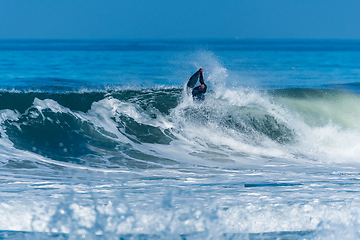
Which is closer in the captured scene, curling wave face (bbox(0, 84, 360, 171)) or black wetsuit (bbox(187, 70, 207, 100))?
curling wave face (bbox(0, 84, 360, 171))

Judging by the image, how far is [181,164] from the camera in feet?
23.6

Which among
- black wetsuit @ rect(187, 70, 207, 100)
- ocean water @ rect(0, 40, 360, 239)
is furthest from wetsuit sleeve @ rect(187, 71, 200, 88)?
ocean water @ rect(0, 40, 360, 239)

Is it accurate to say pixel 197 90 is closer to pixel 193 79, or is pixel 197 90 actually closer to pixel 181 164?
pixel 193 79

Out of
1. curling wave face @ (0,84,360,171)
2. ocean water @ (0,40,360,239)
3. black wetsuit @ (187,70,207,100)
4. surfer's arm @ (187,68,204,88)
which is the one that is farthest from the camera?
black wetsuit @ (187,70,207,100)

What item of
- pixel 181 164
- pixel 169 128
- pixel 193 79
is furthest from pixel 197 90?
pixel 181 164

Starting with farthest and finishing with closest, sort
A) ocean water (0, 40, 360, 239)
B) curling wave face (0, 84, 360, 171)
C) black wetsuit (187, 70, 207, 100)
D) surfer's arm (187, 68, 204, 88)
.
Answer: black wetsuit (187, 70, 207, 100) < surfer's arm (187, 68, 204, 88) < curling wave face (0, 84, 360, 171) < ocean water (0, 40, 360, 239)

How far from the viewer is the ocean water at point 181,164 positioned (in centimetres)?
409

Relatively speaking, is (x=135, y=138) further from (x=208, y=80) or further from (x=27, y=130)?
(x=208, y=80)

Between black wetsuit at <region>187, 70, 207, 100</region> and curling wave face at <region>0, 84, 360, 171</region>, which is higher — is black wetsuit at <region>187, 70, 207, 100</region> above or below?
above

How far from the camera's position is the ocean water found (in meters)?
4.09

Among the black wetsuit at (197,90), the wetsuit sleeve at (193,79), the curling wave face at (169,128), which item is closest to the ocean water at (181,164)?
the curling wave face at (169,128)

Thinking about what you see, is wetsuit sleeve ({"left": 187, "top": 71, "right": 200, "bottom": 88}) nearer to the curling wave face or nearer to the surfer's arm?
the surfer's arm

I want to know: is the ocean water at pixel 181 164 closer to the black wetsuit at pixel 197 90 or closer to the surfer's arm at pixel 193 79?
the black wetsuit at pixel 197 90

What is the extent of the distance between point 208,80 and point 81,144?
17.9 ft
